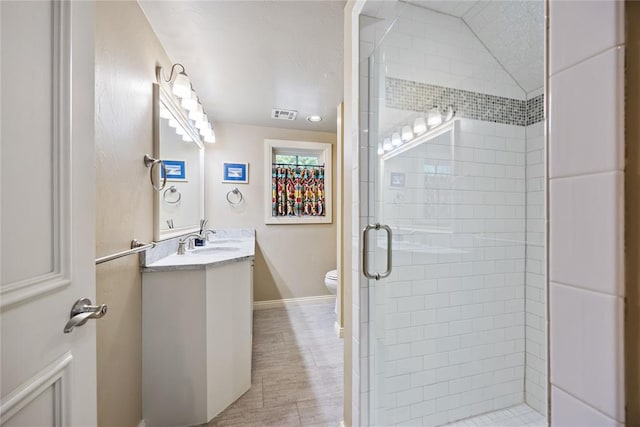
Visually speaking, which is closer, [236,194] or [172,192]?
[172,192]

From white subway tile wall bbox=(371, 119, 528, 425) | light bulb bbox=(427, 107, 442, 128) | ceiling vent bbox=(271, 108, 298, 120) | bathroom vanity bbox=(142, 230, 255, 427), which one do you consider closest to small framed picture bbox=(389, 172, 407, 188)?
white subway tile wall bbox=(371, 119, 528, 425)

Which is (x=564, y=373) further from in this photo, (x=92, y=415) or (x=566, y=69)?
(x=92, y=415)

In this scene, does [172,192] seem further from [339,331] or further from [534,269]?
[534,269]

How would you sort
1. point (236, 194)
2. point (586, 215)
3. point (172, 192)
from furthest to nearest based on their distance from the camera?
point (236, 194), point (172, 192), point (586, 215)

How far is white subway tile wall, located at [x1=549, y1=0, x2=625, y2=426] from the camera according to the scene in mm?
331

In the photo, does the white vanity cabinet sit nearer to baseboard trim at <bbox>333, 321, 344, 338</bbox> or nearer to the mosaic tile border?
baseboard trim at <bbox>333, 321, 344, 338</bbox>

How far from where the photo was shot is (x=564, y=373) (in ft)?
A: 1.27

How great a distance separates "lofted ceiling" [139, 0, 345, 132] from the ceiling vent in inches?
4.3

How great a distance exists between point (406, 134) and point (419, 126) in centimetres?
10

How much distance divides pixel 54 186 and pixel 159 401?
142 centimetres

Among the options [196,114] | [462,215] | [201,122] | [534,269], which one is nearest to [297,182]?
[201,122]

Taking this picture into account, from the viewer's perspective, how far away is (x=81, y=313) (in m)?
0.68

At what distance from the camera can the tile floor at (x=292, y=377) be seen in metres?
1.54

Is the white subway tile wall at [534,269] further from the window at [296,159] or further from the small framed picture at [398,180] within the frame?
the window at [296,159]
